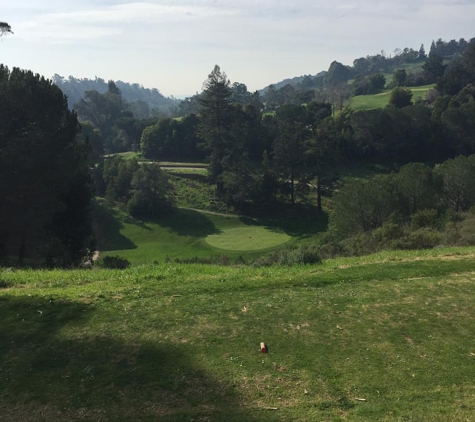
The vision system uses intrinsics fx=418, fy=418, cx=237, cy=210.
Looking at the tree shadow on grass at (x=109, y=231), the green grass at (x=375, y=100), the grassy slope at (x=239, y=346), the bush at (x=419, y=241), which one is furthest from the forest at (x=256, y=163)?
the grassy slope at (x=239, y=346)

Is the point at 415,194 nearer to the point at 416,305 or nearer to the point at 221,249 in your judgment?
the point at 221,249

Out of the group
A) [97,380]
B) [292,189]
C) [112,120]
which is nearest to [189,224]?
[292,189]

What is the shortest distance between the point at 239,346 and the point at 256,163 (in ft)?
223

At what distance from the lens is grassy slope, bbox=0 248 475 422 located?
7969 millimetres

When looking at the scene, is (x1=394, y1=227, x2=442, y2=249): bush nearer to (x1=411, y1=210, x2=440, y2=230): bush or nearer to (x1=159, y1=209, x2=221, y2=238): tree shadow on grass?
(x1=411, y1=210, x2=440, y2=230): bush

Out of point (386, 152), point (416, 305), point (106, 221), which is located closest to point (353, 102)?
point (386, 152)

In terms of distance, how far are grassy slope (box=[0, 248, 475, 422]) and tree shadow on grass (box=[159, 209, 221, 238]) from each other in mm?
39570

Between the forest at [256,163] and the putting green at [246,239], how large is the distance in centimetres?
843

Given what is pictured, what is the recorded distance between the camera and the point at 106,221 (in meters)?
57.5

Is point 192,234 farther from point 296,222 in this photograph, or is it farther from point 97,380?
point 97,380

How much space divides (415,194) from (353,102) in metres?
94.1

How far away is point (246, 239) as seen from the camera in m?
49.0

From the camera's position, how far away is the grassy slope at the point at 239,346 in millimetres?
7969

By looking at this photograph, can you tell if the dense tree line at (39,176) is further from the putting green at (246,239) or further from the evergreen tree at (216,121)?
the evergreen tree at (216,121)
